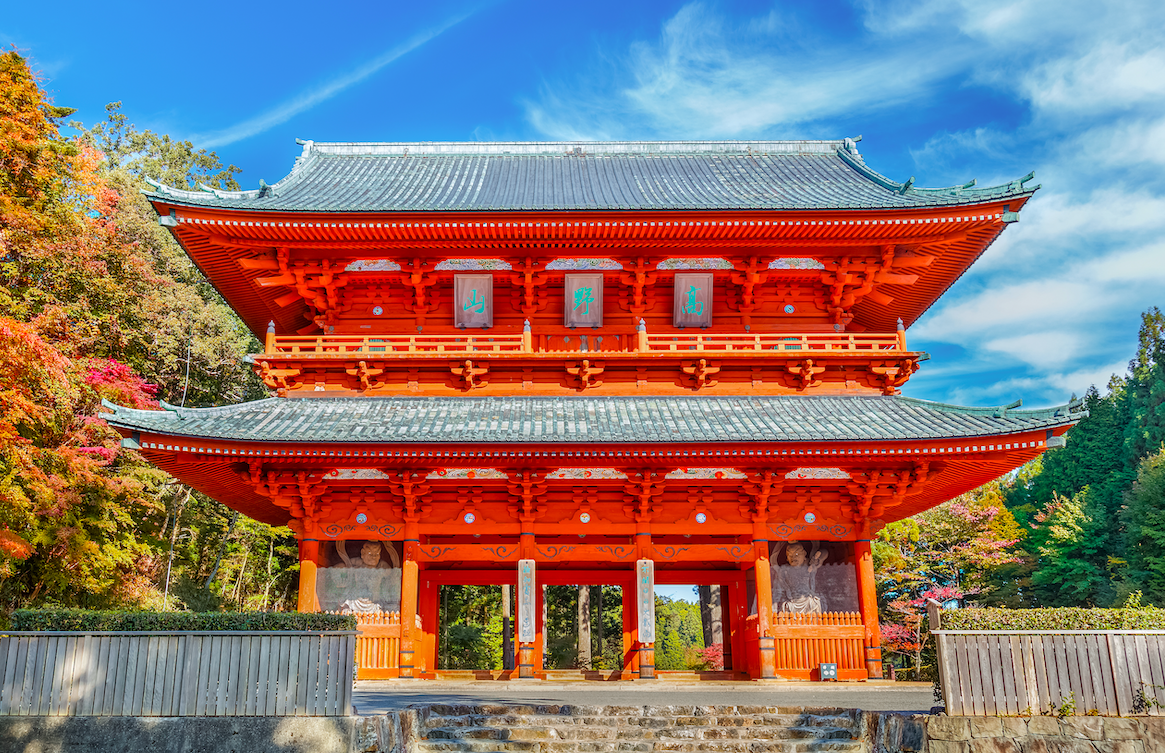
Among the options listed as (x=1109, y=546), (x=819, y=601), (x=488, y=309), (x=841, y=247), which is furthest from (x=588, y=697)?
(x=1109, y=546)

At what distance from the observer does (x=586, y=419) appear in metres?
17.2

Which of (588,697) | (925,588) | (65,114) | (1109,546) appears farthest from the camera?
(1109,546)

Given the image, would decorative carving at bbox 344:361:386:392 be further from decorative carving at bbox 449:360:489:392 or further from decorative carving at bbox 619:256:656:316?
decorative carving at bbox 619:256:656:316

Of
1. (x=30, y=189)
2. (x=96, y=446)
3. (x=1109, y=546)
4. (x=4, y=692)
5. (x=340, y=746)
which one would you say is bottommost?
(x=340, y=746)

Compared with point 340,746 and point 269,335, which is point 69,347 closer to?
point 269,335

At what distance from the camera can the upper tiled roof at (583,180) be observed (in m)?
18.8

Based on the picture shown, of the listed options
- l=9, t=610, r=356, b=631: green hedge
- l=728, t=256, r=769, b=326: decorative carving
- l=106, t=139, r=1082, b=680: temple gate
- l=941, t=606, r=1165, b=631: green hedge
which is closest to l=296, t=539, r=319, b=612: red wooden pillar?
l=106, t=139, r=1082, b=680: temple gate

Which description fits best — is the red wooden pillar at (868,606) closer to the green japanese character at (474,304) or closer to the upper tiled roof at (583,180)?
the upper tiled roof at (583,180)

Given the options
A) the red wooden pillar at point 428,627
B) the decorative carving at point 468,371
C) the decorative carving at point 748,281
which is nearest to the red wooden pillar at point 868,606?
the decorative carving at point 748,281

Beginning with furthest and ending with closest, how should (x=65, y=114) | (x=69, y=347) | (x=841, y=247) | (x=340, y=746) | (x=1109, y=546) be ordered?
(x=1109, y=546), (x=69, y=347), (x=65, y=114), (x=841, y=247), (x=340, y=746)

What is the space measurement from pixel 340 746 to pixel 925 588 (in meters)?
30.6

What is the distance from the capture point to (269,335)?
712 inches

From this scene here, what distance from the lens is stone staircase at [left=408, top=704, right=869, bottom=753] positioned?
11148 millimetres

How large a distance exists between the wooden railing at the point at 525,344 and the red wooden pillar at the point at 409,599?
417 centimetres
